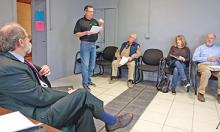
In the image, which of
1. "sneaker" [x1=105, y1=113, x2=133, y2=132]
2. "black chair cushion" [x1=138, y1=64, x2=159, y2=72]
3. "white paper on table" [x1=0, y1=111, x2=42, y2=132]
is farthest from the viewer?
"black chair cushion" [x1=138, y1=64, x2=159, y2=72]

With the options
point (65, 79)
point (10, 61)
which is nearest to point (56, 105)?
point (10, 61)

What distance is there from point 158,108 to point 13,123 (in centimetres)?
257

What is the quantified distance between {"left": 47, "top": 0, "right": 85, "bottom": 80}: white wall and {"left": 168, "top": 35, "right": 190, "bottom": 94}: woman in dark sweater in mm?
2422

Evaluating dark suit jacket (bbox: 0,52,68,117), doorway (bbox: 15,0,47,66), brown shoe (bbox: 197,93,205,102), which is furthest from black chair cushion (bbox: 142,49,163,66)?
dark suit jacket (bbox: 0,52,68,117)

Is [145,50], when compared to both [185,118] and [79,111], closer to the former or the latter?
[185,118]

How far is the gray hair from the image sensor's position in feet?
5.16

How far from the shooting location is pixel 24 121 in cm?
111

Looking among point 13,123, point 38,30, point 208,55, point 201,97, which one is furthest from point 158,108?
point 38,30

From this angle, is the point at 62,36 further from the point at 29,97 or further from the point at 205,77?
the point at 29,97

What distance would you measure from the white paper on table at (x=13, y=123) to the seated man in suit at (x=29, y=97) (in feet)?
1.07

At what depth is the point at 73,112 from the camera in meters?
1.66

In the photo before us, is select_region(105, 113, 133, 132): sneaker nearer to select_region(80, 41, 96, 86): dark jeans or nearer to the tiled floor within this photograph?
the tiled floor

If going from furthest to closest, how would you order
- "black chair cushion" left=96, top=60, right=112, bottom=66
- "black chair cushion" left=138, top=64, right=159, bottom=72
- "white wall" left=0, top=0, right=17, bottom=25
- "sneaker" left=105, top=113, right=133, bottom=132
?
"black chair cushion" left=96, top=60, right=112, bottom=66 < "black chair cushion" left=138, top=64, right=159, bottom=72 < "white wall" left=0, top=0, right=17, bottom=25 < "sneaker" left=105, top=113, right=133, bottom=132

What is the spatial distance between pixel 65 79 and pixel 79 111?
336 centimetres
